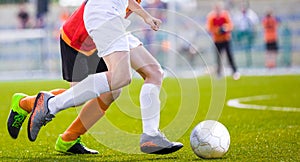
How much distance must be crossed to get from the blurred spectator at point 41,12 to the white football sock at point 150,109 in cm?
2064

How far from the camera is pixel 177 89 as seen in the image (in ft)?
55.0

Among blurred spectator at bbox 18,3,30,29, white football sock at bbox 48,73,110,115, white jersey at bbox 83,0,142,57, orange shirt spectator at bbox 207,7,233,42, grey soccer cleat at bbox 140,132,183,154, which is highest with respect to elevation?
white jersey at bbox 83,0,142,57

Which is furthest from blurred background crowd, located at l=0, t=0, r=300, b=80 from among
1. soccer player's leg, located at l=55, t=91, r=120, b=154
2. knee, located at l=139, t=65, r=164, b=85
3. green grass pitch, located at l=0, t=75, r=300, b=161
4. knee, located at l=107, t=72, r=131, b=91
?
knee, located at l=107, t=72, r=131, b=91

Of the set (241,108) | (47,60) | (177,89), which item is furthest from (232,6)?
(241,108)

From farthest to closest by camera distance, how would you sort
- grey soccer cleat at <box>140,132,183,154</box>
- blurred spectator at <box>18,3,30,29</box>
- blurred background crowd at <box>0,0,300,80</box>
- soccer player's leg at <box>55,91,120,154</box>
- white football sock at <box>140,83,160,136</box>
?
blurred spectator at <box>18,3,30,29</box>
blurred background crowd at <box>0,0,300,80</box>
soccer player's leg at <box>55,91,120,154</box>
white football sock at <box>140,83,160,136</box>
grey soccer cleat at <box>140,132,183,154</box>

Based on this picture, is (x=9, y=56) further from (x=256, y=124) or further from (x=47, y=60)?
(x=256, y=124)

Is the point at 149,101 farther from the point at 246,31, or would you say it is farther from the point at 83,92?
the point at 246,31

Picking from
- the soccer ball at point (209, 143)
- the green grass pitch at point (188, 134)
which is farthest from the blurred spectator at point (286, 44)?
the soccer ball at point (209, 143)

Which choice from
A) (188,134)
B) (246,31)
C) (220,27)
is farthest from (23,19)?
(188,134)

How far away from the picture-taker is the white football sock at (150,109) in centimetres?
593

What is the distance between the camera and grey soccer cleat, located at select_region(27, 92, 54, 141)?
581 cm

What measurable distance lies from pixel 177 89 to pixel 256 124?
811cm

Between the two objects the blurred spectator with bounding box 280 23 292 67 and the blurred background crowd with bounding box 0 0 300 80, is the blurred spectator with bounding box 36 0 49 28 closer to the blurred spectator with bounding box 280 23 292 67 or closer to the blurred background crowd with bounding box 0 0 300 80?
the blurred background crowd with bounding box 0 0 300 80

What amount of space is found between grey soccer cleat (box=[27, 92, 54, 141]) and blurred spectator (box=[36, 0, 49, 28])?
2060 cm
